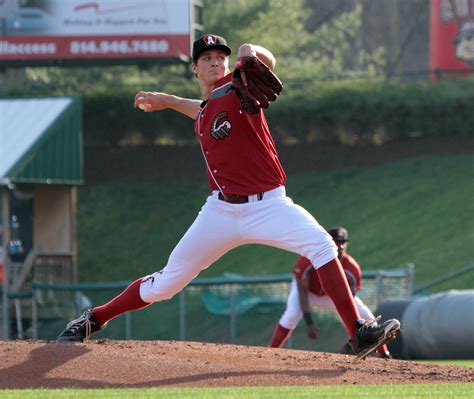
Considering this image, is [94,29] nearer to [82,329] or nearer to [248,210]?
[82,329]

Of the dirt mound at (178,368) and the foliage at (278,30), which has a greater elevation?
the foliage at (278,30)

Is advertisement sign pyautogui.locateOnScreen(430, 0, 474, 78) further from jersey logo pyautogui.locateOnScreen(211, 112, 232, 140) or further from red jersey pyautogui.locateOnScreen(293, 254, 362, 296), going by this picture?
jersey logo pyautogui.locateOnScreen(211, 112, 232, 140)

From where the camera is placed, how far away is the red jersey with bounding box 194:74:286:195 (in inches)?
297

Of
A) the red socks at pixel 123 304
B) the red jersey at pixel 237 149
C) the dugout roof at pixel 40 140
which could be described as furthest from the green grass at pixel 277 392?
the dugout roof at pixel 40 140

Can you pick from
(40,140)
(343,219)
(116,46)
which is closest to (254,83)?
(40,140)

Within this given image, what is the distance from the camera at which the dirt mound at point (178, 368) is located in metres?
7.46

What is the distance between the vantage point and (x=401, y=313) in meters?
15.2

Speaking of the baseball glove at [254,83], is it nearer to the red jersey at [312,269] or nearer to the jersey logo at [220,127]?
the jersey logo at [220,127]

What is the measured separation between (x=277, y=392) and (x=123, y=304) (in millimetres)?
1822

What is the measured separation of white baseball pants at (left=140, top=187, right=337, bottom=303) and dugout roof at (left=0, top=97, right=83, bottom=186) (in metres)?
13.8

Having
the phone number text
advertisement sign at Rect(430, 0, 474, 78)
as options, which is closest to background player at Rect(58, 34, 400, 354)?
the phone number text

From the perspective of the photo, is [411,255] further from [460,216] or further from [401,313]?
[401,313]

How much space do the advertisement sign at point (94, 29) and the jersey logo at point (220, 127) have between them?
1808 cm

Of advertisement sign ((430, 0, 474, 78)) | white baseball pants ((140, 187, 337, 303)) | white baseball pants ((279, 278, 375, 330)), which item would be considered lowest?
white baseball pants ((279, 278, 375, 330))
